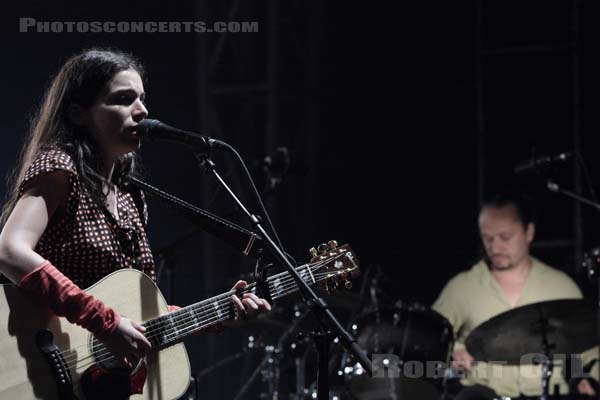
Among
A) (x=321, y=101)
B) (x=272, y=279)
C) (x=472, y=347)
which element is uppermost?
(x=321, y=101)

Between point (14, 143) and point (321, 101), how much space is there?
2590 mm

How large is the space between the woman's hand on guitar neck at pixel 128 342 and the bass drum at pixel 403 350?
2.62m

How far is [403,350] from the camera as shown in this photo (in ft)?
18.1

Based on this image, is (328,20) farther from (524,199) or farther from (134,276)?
(134,276)

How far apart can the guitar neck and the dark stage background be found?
3.02 metres

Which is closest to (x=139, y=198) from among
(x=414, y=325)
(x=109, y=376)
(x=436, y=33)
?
(x=109, y=376)

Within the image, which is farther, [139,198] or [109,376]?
[139,198]

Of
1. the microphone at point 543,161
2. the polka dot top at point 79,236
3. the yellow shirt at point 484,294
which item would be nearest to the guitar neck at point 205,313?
the polka dot top at point 79,236

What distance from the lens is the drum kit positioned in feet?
17.3

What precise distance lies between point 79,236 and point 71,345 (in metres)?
0.36

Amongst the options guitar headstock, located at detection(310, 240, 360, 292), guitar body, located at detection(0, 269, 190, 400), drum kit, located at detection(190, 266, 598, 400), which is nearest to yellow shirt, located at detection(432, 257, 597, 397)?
drum kit, located at detection(190, 266, 598, 400)

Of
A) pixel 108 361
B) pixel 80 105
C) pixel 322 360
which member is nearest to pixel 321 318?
pixel 322 360

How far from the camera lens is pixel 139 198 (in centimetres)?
347

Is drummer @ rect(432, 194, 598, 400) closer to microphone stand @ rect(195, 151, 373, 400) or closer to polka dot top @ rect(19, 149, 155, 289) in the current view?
microphone stand @ rect(195, 151, 373, 400)
